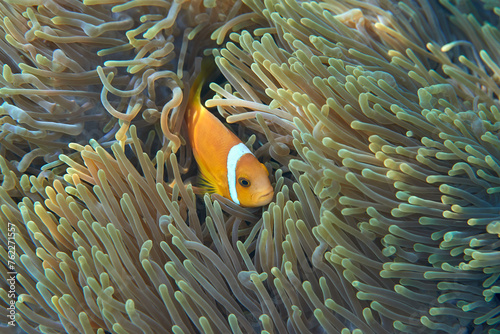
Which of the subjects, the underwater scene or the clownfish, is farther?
the clownfish

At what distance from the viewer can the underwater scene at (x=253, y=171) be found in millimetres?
922

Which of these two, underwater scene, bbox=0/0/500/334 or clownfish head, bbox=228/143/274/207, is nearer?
underwater scene, bbox=0/0/500/334

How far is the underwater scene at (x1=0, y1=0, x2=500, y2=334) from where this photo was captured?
92cm

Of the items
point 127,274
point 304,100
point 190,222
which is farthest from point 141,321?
point 304,100

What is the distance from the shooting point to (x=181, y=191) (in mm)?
1139

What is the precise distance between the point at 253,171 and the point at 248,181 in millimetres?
35

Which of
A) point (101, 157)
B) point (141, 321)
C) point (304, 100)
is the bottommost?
point (141, 321)

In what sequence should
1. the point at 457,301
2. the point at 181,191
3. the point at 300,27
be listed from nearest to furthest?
the point at 457,301 → the point at 181,191 → the point at 300,27

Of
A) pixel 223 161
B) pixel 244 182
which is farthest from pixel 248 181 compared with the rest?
pixel 223 161

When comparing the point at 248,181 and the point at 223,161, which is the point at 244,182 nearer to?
the point at 248,181

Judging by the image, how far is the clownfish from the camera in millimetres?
1134

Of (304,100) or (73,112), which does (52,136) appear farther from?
(304,100)

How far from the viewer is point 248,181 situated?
1.15 m

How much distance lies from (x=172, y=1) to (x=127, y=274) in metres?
0.94
